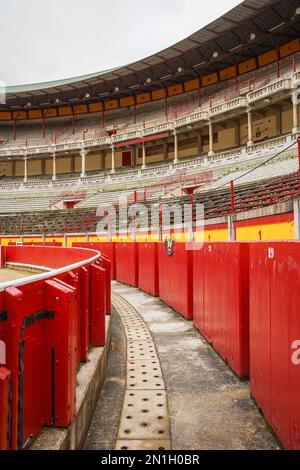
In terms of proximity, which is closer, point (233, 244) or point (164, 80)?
point (233, 244)

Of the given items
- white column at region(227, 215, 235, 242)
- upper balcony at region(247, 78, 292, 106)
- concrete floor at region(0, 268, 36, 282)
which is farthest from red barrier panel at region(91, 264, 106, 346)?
upper balcony at region(247, 78, 292, 106)

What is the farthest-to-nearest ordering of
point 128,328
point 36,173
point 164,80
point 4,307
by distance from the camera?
point 36,173 < point 164,80 < point 128,328 < point 4,307

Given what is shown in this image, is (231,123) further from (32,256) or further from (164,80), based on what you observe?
(32,256)

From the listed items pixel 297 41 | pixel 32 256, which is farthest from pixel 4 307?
pixel 297 41

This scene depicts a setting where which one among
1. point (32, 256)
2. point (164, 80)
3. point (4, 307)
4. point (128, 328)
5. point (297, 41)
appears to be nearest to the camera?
point (4, 307)

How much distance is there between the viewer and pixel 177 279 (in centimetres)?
787

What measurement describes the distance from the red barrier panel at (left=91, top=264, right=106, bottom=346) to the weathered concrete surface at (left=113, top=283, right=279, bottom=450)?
0.88 m

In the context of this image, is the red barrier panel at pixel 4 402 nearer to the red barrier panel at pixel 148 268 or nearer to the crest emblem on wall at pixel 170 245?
the crest emblem on wall at pixel 170 245

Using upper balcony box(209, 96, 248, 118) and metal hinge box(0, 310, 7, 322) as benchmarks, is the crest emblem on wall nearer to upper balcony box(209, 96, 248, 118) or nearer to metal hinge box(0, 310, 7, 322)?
metal hinge box(0, 310, 7, 322)

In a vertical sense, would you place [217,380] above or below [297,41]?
below

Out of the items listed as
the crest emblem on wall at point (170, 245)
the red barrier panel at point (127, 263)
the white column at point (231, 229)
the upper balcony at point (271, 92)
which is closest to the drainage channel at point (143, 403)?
the crest emblem on wall at point (170, 245)

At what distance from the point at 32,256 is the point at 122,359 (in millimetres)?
12898

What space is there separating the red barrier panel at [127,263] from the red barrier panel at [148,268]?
0.50 meters

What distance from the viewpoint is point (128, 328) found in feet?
21.9
